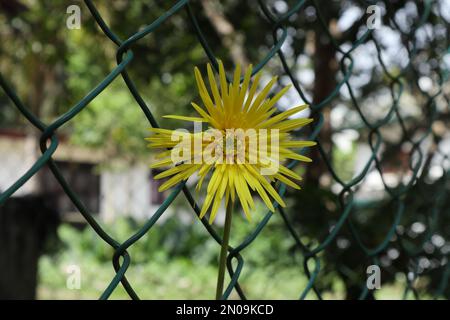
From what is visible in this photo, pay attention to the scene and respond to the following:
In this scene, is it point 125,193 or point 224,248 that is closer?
point 224,248

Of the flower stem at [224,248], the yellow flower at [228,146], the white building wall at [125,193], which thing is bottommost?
the white building wall at [125,193]

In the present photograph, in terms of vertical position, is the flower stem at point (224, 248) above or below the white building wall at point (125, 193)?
above

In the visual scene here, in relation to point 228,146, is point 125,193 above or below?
below

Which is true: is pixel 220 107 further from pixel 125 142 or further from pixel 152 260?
pixel 152 260

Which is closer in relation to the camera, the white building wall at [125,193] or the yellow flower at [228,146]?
the yellow flower at [228,146]

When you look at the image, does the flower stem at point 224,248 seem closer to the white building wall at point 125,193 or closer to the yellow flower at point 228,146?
the yellow flower at point 228,146

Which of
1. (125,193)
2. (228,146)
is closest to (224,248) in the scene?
(228,146)

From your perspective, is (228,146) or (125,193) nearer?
(228,146)

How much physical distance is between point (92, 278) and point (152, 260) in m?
0.87

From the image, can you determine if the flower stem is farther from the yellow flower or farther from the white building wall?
the white building wall

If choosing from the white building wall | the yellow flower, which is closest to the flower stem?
the yellow flower

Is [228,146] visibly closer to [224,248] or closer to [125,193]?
[224,248]

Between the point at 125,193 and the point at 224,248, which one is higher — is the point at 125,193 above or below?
below

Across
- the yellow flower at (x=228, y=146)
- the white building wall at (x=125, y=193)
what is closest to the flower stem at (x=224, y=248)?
the yellow flower at (x=228, y=146)
